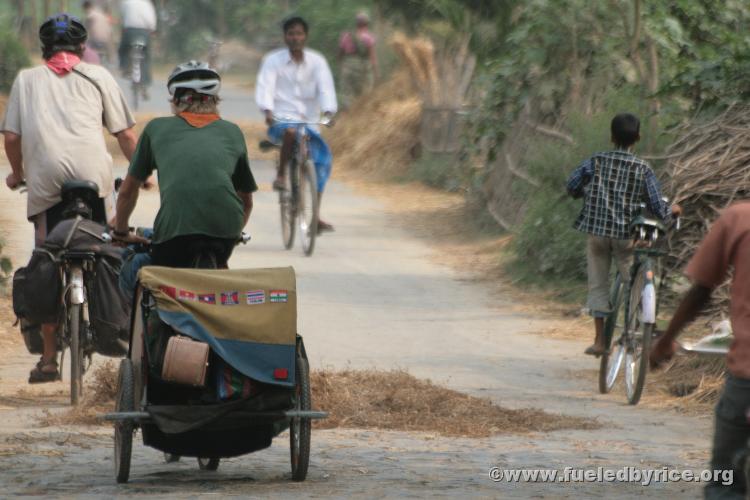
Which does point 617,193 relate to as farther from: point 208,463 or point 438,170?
point 438,170

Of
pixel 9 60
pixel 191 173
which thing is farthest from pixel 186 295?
pixel 9 60

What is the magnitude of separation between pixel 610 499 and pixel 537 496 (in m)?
0.29

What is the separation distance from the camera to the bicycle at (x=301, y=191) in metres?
15.4

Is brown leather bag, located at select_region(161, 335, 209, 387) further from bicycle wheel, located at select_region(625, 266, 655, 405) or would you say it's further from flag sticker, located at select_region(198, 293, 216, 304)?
bicycle wheel, located at select_region(625, 266, 655, 405)

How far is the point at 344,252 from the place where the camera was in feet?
52.6

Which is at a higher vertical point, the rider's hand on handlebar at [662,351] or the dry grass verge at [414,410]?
the rider's hand on handlebar at [662,351]

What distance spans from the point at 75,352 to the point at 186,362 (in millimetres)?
2446

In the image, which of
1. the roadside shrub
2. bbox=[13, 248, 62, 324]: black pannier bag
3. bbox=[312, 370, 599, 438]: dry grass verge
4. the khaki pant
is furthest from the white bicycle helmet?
the roadside shrub

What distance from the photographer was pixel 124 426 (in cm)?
661

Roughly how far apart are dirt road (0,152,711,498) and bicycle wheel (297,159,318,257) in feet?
0.58

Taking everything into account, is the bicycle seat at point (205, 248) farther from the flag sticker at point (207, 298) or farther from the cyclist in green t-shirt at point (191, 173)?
the flag sticker at point (207, 298)

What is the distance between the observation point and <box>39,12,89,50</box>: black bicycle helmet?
352 inches

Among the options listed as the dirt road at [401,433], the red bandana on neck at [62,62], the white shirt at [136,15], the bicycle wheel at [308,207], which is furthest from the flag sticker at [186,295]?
the white shirt at [136,15]

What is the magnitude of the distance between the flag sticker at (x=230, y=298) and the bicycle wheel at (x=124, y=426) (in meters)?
0.50
